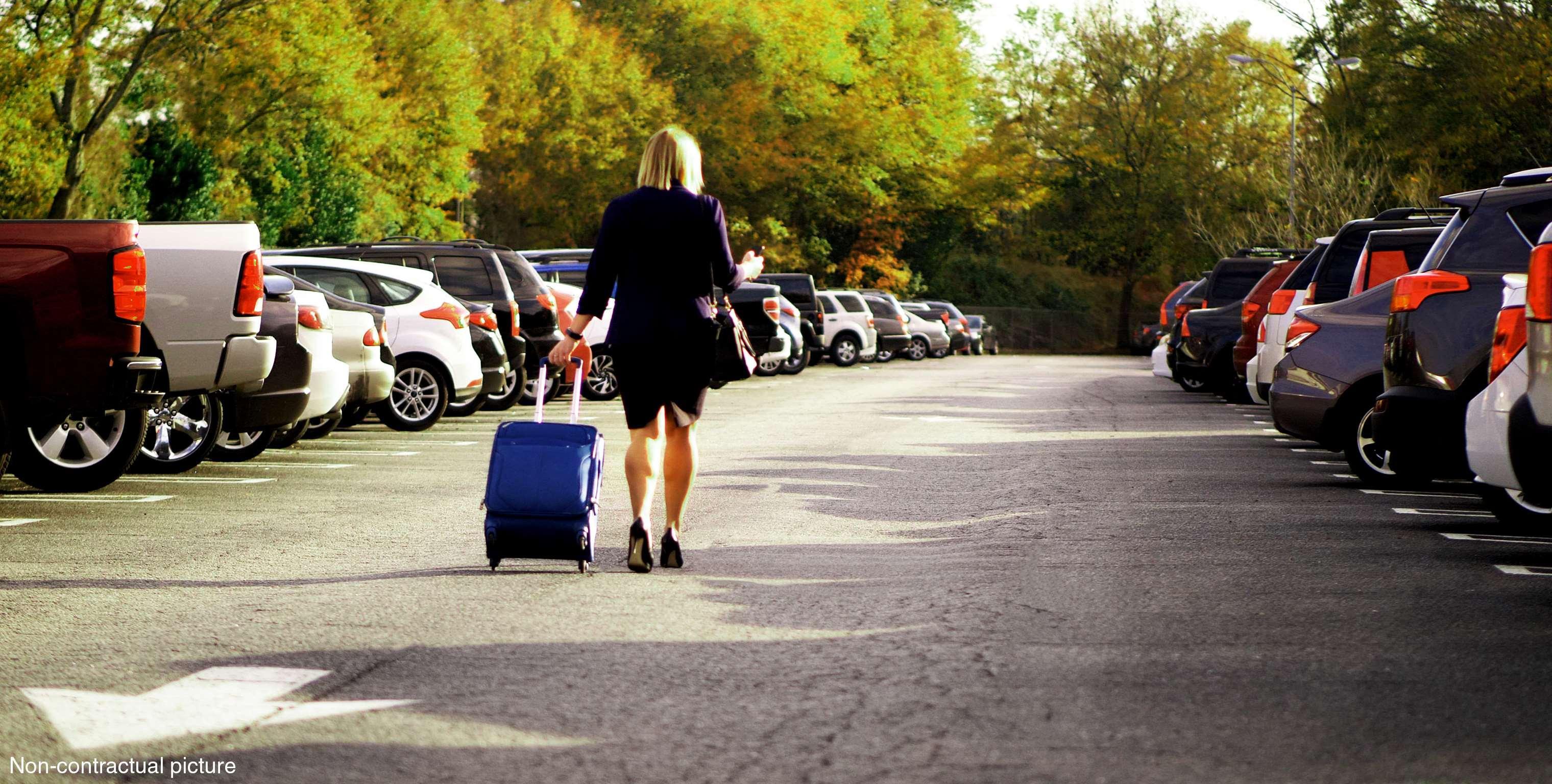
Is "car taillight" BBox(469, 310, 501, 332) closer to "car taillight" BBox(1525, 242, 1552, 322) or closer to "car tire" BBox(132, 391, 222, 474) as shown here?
"car tire" BBox(132, 391, 222, 474)

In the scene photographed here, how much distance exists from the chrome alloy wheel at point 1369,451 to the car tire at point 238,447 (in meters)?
7.62

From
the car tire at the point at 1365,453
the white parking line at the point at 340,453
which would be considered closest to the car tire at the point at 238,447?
the white parking line at the point at 340,453

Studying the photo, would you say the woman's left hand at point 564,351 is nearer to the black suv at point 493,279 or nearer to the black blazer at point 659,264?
the black blazer at point 659,264

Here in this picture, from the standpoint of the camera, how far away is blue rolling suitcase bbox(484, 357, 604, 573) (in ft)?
24.9

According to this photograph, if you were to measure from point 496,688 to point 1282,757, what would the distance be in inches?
87.0

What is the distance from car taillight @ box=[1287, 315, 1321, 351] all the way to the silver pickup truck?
6.59 m

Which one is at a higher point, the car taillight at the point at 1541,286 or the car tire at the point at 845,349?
the car taillight at the point at 1541,286

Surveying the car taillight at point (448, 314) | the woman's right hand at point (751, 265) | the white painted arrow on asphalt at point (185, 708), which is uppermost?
the woman's right hand at point (751, 265)

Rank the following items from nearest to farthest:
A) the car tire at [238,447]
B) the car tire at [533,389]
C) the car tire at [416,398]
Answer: the car tire at [238,447] < the car tire at [416,398] < the car tire at [533,389]

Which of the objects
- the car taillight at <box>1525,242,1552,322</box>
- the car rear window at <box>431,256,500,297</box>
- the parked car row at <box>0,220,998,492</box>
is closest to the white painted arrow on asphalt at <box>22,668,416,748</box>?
the parked car row at <box>0,220,998,492</box>

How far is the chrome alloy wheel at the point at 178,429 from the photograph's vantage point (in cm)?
1253

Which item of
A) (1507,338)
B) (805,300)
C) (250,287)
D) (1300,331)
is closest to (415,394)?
(250,287)

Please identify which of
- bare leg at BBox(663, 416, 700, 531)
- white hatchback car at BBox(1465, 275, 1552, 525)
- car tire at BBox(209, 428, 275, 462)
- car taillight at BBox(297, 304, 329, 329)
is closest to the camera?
white hatchback car at BBox(1465, 275, 1552, 525)

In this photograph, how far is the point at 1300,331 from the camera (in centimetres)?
1272
